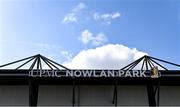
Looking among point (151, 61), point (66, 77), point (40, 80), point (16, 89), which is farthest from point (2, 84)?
point (151, 61)

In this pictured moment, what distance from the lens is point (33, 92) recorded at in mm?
30156

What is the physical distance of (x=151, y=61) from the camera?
3216 centimetres

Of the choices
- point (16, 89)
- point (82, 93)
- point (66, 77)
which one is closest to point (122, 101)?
point (82, 93)

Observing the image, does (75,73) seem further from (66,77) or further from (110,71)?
(110,71)

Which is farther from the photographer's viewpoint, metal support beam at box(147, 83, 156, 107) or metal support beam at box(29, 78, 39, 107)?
metal support beam at box(147, 83, 156, 107)

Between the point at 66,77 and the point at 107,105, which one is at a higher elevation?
the point at 66,77

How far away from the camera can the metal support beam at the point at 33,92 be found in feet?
96.4

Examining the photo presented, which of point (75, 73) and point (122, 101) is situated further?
point (122, 101)

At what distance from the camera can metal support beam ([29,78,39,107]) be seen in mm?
29391

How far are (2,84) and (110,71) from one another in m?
8.78

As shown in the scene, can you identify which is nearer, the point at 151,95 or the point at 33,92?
the point at 33,92

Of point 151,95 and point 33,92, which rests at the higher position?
point 33,92

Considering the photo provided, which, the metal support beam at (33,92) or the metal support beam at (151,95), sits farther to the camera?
the metal support beam at (151,95)

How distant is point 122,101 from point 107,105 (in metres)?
1.26
